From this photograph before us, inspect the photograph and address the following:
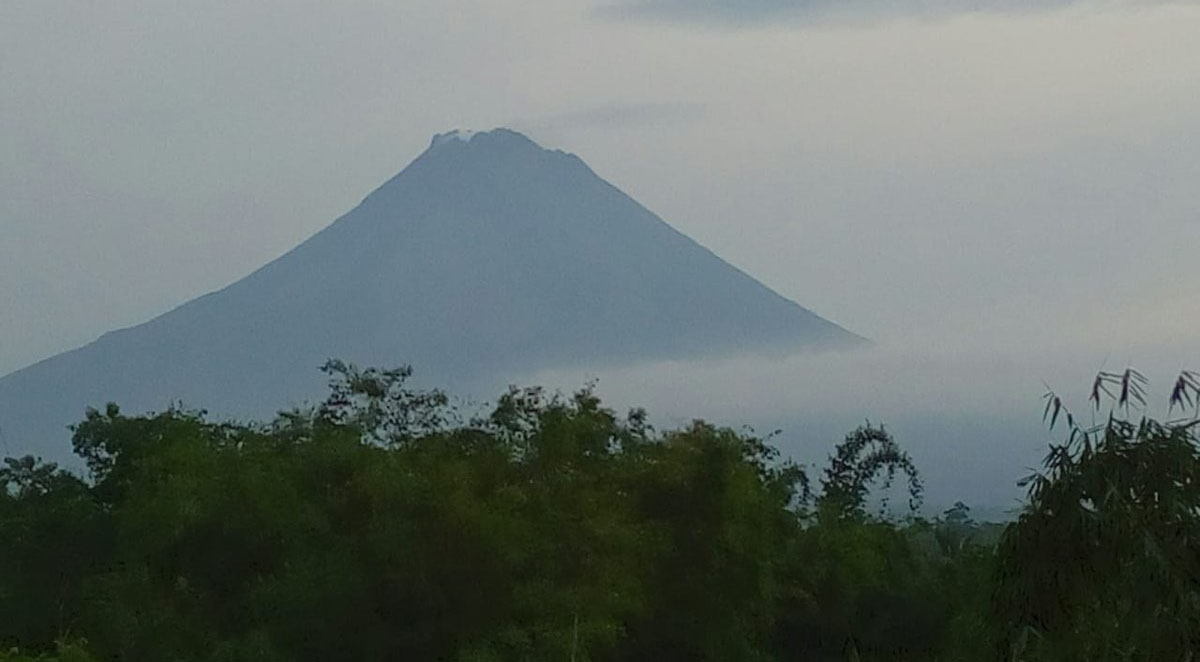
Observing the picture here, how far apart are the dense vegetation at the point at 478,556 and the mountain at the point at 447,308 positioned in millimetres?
102070

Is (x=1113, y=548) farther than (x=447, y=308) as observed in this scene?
No

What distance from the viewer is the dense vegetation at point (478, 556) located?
57.9ft

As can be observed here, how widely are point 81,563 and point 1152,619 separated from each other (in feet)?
57.7

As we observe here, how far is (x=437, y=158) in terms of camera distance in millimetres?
183750

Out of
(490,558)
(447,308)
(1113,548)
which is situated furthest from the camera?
(447,308)

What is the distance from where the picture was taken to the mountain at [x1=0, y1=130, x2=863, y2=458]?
137 m

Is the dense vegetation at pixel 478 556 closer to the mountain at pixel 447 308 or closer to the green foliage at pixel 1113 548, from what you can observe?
the green foliage at pixel 1113 548

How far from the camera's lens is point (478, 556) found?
57.8 ft

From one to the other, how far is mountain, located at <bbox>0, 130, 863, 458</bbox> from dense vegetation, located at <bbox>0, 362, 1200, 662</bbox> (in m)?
102

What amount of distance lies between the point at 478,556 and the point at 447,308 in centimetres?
12947

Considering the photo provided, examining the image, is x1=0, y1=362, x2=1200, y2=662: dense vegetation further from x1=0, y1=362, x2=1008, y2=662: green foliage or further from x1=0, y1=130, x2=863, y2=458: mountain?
x1=0, y1=130, x2=863, y2=458: mountain

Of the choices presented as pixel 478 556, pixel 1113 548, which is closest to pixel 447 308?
pixel 478 556

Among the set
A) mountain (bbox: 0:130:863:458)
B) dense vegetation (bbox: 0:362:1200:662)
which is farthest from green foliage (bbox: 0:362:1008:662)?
mountain (bbox: 0:130:863:458)

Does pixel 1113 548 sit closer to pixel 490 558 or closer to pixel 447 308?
pixel 490 558
